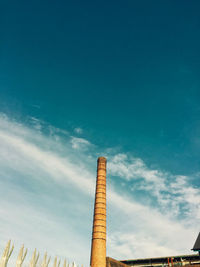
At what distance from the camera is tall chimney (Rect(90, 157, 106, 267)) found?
19.0 m

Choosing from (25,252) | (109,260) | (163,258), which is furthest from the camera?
(163,258)

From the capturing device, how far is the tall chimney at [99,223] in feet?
62.4

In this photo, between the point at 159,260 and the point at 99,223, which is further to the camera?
the point at 159,260

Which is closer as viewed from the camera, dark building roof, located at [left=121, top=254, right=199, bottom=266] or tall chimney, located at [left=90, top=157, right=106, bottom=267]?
tall chimney, located at [left=90, top=157, right=106, bottom=267]

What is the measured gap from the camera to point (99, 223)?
20.6 meters

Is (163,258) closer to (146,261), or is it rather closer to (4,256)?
(146,261)

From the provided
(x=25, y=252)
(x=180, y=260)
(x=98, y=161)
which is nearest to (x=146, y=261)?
(x=180, y=260)

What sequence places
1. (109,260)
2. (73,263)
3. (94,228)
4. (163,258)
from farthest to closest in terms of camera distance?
(163,258), (94,228), (109,260), (73,263)

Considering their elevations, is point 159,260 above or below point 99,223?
below

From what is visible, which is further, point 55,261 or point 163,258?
point 163,258

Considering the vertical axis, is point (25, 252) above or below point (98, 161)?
below

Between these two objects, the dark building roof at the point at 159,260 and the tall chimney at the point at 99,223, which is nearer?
the tall chimney at the point at 99,223

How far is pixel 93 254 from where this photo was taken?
19.3 meters

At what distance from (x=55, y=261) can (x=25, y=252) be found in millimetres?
2741
